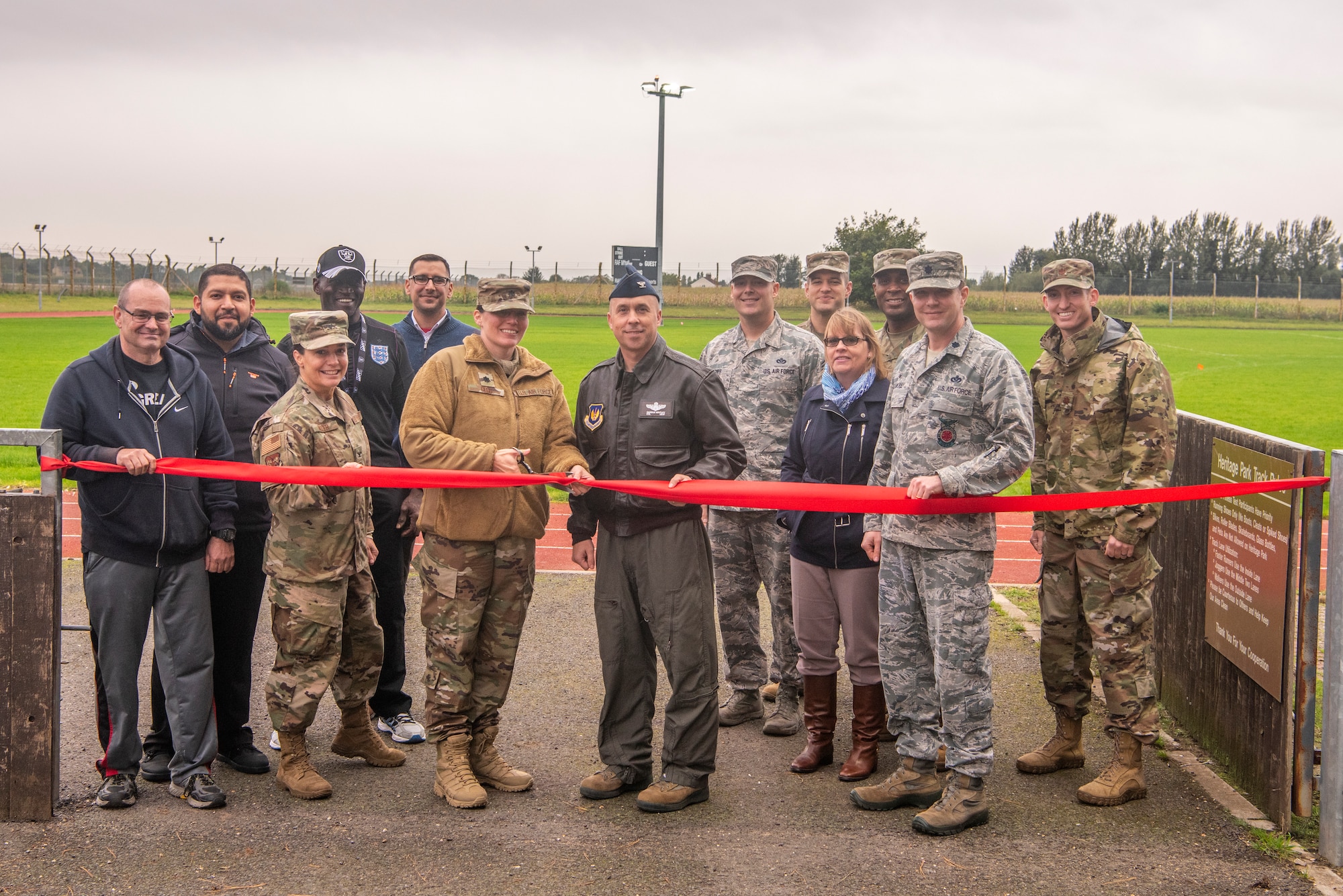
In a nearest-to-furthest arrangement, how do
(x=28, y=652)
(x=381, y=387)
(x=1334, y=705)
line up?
(x=1334, y=705)
(x=28, y=652)
(x=381, y=387)

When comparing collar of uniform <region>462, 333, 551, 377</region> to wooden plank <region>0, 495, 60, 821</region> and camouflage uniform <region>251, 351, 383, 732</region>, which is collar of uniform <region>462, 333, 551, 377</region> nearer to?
camouflage uniform <region>251, 351, 383, 732</region>

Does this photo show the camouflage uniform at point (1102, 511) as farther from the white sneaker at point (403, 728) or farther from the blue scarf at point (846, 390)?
the white sneaker at point (403, 728)

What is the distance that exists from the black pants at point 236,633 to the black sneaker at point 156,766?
0.06m

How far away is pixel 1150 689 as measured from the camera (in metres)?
4.55

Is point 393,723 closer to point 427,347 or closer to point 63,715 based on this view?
point 63,715

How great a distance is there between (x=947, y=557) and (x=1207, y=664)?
1631 mm

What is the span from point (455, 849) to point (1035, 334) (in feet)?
129

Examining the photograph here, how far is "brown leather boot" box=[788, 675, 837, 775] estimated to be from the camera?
484cm

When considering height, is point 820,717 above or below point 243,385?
below

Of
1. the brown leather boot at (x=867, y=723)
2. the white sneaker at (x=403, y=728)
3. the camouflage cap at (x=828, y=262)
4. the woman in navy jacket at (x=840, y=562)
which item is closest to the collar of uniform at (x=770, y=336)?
the camouflage cap at (x=828, y=262)

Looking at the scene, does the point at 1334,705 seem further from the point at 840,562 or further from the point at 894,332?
the point at 894,332

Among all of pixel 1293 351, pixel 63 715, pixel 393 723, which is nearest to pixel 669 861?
pixel 393 723

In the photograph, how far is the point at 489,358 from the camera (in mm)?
4602

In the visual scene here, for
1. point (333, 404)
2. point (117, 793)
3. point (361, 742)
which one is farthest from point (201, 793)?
point (333, 404)
